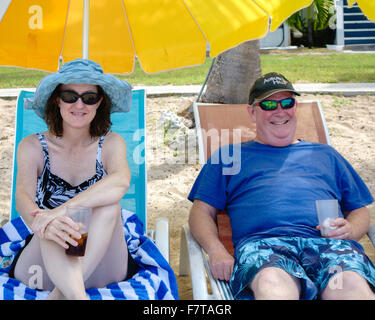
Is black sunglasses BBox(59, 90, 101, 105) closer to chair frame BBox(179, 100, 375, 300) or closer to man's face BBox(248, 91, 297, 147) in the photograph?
chair frame BBox(179, 100, 375, 300)

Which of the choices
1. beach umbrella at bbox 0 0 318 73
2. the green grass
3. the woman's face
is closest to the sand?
the woman's face

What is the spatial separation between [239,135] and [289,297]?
6.29 ft

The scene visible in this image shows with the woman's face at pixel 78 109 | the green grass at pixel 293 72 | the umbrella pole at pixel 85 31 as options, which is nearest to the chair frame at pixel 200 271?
the woman's face at pixel 78 109

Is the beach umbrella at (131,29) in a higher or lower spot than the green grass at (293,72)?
lower

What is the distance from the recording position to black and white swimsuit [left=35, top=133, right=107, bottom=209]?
2.72 m

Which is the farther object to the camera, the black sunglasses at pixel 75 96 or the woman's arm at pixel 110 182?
the black sunglasses at pixel 75 96

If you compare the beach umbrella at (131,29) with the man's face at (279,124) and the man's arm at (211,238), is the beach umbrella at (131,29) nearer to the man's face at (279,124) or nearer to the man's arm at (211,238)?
the man's face at (279,124)

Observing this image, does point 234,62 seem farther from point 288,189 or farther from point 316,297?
point 316,297

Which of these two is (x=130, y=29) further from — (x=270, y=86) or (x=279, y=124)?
(x=279, y=124)

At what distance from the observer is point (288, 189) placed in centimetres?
288

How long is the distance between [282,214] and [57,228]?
4.12 ft

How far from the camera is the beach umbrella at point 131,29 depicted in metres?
2.74

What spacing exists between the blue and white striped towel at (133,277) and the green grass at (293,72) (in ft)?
21.3
